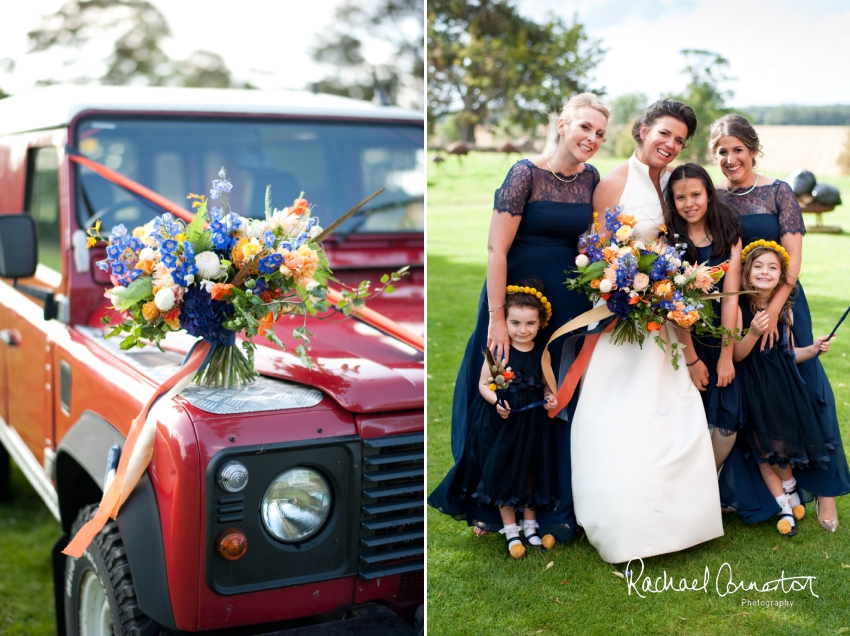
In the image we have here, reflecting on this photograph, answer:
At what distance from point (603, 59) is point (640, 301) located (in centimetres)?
87

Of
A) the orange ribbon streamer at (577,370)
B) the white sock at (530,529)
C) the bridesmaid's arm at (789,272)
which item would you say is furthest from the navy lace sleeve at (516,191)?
the white sock at (530,529)

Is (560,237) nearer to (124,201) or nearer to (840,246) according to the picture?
(840,246)

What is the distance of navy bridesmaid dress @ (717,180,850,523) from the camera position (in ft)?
9.27

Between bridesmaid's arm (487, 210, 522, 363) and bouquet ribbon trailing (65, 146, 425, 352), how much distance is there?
0.95 ft

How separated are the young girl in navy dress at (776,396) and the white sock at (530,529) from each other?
2.67 ft

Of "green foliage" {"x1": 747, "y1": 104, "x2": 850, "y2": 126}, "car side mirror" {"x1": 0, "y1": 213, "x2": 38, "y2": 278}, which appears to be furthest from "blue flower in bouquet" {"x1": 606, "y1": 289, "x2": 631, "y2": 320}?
"car side mirror" {"x1": 0, "y1": 213, "x2": 38, "y2": 278}

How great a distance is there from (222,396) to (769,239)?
6.16ft

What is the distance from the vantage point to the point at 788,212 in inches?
111

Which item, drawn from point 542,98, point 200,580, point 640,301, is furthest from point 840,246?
point 200,580

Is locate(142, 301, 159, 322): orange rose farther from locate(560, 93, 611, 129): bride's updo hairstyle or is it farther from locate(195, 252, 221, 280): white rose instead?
locate(560, 93, 611, 129): bride's updo hairstyle

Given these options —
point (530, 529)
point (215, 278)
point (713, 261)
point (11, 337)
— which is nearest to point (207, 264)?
point (215, 278)

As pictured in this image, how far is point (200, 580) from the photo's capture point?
221 centimetres

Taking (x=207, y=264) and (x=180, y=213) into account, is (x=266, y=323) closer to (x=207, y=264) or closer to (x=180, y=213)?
(x=207, y=264)

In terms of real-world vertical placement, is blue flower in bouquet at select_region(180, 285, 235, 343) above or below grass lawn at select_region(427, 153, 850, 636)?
above
